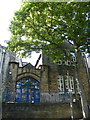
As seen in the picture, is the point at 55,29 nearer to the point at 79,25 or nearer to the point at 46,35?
the point at 46,35

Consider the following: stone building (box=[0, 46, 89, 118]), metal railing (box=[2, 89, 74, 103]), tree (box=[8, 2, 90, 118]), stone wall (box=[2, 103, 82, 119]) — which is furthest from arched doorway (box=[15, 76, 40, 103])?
tree (box=[8, 2, 90, 118])

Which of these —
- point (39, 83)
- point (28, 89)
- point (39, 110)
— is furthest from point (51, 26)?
point (28, 89)

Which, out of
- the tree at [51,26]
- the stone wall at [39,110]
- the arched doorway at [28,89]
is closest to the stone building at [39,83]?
the arched doorway at [28,89]

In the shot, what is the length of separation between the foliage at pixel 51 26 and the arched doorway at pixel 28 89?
15.9 feet

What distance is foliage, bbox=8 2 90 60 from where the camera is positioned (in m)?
8.63

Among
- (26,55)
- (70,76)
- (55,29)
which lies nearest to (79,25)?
(55,29)

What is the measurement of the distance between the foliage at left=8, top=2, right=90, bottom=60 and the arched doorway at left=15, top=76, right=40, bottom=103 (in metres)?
4.84

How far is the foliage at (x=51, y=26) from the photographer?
863cm

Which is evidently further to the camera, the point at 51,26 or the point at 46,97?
the point at 46,97

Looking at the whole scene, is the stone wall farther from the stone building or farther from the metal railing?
the metal railing

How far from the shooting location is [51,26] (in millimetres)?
10492

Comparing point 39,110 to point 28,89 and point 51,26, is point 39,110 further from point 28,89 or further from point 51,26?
point 51,26

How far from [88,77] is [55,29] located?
10.3 metres

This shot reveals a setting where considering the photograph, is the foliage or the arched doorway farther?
the arched doorway
